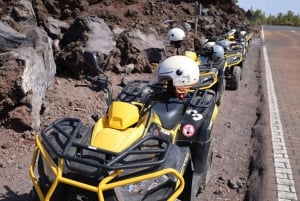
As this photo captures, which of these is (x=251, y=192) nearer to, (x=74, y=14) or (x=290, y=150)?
(x=290, y=150)

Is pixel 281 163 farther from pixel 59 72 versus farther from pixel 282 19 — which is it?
pixel 282 19

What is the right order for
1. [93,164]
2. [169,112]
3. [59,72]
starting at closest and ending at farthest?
[93,164]
[169,112]
[59,72]

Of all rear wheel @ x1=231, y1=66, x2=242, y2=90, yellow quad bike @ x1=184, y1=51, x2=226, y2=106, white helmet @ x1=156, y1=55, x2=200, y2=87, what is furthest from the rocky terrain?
white helmet @ x1=156, y1=55, x2=200, y2=87

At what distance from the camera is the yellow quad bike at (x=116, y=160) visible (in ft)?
9.11

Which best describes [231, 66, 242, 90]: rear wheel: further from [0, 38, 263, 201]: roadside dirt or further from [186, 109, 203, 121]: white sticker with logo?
[186, 109, 203, 121]: white sticker with logo

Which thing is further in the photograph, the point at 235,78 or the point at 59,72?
the point at 235,78

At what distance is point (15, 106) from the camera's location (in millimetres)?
5637

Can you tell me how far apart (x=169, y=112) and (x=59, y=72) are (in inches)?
202

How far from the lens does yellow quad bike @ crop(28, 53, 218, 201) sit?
278 cm

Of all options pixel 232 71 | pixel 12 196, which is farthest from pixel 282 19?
pixel 12 196

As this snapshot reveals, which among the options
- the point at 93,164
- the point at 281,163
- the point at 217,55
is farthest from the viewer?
the point at 217,55

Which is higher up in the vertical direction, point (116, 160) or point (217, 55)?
point (116, 160)

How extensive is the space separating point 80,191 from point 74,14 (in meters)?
10.0

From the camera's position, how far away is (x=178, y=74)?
4.05 metres
